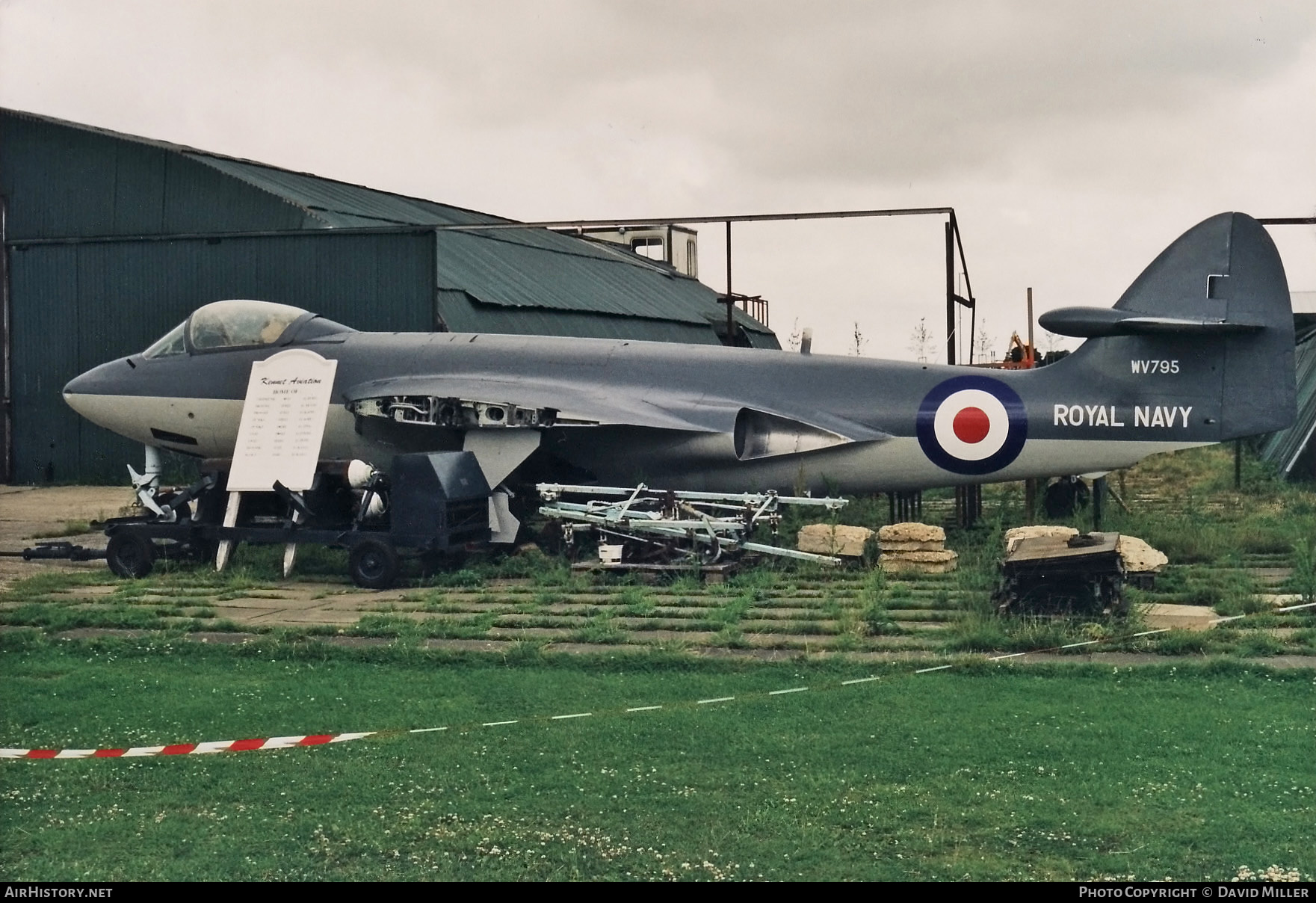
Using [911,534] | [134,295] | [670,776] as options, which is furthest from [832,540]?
[134,295]

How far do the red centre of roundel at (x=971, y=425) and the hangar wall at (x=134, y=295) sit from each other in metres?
10.7

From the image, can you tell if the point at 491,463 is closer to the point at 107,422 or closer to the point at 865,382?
the point at 865,382

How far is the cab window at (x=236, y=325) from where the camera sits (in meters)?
15.9

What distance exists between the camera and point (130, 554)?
13.7 meters

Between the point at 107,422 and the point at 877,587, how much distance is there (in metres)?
9.84

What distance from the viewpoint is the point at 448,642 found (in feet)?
32.0

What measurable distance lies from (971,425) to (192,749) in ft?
30.9

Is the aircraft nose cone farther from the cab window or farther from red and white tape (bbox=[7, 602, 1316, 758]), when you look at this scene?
red and white tape (bbox=[7, 602, 1316, 758])

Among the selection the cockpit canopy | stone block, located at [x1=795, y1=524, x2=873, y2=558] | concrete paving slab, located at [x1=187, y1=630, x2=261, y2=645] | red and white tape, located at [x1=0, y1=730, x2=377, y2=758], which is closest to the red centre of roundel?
stone block, located at [x1=795, y1=524, x2=873, y2=558]

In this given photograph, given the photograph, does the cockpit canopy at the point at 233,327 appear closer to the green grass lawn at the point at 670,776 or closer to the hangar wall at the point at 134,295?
the hangar wall at the point at 134,295

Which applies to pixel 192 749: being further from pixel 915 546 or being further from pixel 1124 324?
pixel 1124 324

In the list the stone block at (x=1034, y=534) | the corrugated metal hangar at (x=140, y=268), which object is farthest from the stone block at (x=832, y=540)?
the corrugated metal hangar at (x=140, y=268)

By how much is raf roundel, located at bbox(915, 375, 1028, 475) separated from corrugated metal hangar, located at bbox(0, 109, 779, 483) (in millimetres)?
10523

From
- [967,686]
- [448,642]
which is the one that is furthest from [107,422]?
[967,686]
